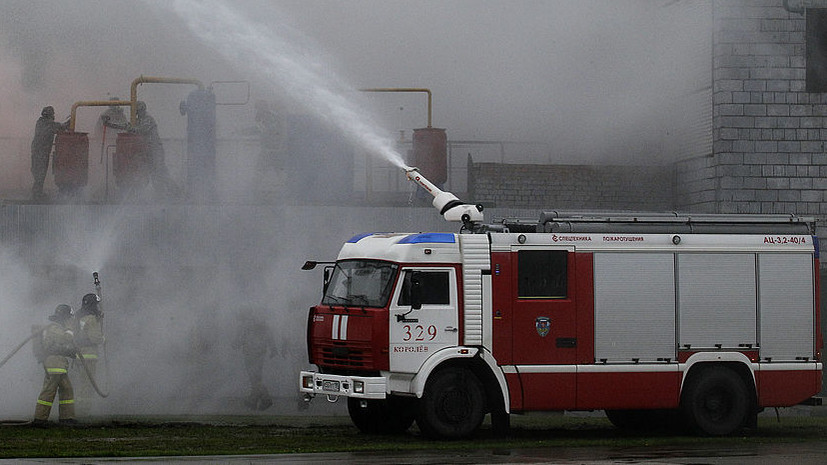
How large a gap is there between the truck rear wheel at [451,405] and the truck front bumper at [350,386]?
1.90 feet

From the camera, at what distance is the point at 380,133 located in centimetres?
2106

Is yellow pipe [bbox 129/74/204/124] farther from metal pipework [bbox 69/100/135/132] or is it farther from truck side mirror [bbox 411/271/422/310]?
truck side mirror [bbox 411/271/422/310]

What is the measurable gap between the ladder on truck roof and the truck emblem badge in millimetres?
1188

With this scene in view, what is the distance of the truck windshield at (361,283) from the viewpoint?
16391mm

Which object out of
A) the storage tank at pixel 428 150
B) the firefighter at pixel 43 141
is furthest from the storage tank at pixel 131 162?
the storage tank at pixel 428 150

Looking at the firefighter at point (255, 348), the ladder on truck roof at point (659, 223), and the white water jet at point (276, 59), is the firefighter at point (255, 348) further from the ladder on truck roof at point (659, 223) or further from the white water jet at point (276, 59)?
the ladder on truck roof at point (659, 223)

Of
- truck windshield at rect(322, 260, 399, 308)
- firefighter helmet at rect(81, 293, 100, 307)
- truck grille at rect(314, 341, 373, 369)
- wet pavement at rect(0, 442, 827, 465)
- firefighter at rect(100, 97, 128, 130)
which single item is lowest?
wet pavement at rect(0, 442, 827, 465)

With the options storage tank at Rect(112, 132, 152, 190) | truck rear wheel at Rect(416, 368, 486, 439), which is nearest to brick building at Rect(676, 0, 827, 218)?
truck rear wheel at Rect(416, 368, 486, 439)

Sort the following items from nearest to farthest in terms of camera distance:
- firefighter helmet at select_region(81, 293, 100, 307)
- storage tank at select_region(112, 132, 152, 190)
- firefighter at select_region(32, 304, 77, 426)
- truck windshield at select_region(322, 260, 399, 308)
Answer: truck windshield at select_region(322, 260, 399, 308), firefighter at select_region(32, 304, 77, 426), firefighter helmet at select_region(81, 293, 100, 307), storage tank at select_region(112, 132, 152, 190)

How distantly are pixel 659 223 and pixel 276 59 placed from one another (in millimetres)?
7784

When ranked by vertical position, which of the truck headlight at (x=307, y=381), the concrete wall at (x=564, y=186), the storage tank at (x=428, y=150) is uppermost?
the storage tank at (x=428, y=150)

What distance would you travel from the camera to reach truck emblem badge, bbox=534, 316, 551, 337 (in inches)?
655

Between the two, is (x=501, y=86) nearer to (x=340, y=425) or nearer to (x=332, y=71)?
(x=332, y=71)

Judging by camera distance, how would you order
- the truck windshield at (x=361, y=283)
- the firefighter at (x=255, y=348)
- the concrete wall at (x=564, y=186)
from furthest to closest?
the concrete wall at (x=564, y=186), the firefighter at (x=255, y=348), the truck windshield at (x=361, y=283)
